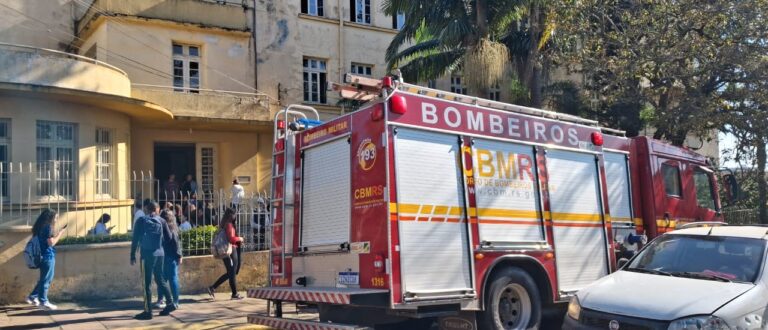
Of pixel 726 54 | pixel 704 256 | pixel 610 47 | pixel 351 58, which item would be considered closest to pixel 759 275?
pixel 704 256

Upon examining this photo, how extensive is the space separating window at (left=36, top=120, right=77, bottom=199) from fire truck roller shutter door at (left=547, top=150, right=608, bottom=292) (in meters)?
9.00

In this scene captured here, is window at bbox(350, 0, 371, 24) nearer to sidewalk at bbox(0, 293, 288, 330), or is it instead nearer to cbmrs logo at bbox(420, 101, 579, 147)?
sidewalk at bbox(0, 293, 288, 330)

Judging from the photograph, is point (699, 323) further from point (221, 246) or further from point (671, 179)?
point (221, 246)

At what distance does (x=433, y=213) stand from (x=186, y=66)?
558 inches

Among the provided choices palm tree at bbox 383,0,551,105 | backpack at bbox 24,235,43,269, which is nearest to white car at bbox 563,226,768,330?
palm tree at bbox 383,0,551,105

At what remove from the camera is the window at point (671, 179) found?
10.3 metres

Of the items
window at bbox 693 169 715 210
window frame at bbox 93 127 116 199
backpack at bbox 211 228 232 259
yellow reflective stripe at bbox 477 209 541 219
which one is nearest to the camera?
yellow reflective stripe at bbox 477 209 541 219

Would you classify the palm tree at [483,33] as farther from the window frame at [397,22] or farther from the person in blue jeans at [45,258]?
the person in blue jeans at [45,258]

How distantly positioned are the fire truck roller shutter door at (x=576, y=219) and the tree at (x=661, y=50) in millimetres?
6157

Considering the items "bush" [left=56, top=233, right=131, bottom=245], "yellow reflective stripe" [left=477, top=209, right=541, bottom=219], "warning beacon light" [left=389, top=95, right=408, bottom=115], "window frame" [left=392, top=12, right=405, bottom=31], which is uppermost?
"window frame" [left=392, top=12, right=405, bottom=31]

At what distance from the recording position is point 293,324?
271 inches

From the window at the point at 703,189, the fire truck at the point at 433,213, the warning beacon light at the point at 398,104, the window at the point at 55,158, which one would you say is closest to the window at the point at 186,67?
the window at the point at 55,158

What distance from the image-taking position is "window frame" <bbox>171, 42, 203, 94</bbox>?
18547mm

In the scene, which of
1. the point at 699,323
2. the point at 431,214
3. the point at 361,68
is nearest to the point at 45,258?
the point at 431,214
